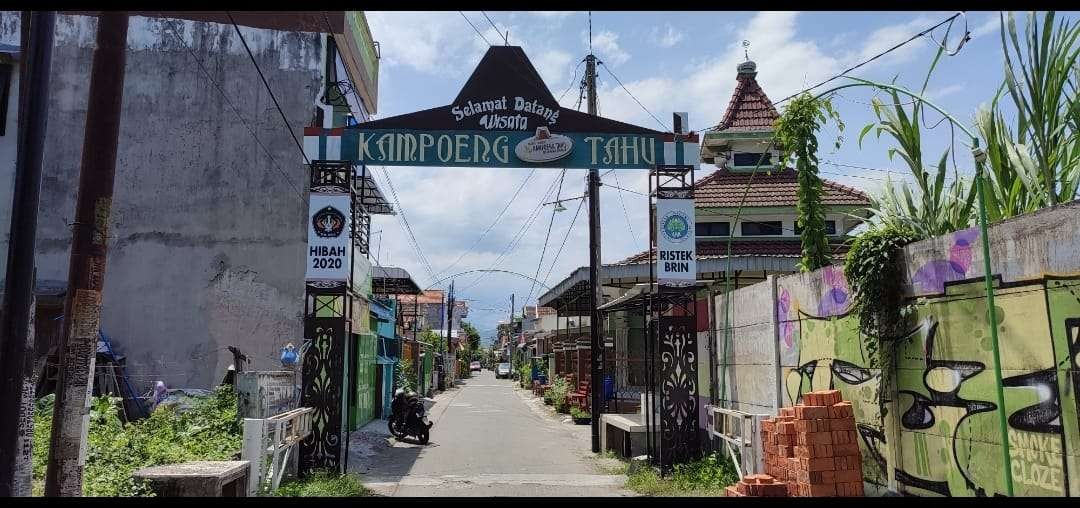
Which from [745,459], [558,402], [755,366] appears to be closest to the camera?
[745,459]

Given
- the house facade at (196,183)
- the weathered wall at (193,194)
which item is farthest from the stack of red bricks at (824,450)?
the weathered wall at (193,194)

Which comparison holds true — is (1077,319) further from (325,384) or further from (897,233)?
(325,384)

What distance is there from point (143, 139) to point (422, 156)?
10655 mm

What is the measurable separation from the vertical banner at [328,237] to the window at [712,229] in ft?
39.7

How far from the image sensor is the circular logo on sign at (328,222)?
37.9 feet

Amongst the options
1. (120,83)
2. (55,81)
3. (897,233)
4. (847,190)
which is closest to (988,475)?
(897,233)

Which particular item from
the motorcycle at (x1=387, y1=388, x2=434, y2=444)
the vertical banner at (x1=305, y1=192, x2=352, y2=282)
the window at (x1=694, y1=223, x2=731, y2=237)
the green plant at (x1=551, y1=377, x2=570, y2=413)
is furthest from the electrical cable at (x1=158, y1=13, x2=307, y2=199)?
the green plant at (x1=551, y1=377, x2=570, y2=413)

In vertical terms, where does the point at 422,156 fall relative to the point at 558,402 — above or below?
above

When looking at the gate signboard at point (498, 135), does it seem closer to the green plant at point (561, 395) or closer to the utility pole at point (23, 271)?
the utility pole at point (23, 271)

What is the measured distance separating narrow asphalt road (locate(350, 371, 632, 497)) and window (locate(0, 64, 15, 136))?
11917 mm

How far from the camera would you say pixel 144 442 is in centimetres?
1029

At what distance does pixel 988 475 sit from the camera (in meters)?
5.70

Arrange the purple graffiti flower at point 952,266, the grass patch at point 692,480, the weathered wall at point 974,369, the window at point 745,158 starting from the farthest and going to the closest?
1. the window at point 745,158
2. the grass patch at point 692,480
3. the purple graffiti flower at point 952,266
4. the weathered wall at point 974,369

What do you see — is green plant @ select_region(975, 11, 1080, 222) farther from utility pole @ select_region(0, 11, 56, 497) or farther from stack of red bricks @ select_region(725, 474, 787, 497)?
utility pole @ select_region(0, 11, 56, 497)
